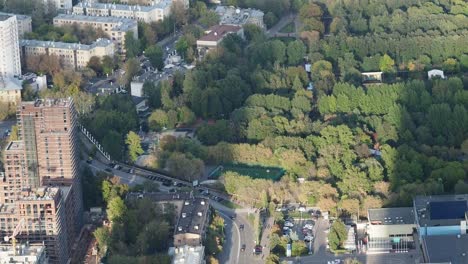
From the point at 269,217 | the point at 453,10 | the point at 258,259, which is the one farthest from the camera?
the point at 453,10

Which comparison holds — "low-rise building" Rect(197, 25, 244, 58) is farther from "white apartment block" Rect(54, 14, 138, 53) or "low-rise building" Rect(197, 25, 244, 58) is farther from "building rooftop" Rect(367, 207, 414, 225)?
"building rooftop" Rect(367, 207, 414, 225)

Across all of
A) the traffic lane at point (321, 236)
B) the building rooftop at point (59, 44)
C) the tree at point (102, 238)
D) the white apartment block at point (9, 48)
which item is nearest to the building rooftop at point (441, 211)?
the traffic lane at point (321, 236)

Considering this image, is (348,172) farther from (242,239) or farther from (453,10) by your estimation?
(453,10)

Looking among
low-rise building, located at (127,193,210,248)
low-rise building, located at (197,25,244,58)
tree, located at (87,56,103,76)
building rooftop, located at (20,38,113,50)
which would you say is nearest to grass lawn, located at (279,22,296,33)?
low-rise building, located at (197,25,244,58)

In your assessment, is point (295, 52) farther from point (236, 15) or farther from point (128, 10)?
point (128, 10)

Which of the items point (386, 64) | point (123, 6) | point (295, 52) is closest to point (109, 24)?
point (123, 6)

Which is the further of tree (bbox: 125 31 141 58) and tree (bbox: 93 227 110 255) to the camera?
tree (bbox: 125 31 141 58)

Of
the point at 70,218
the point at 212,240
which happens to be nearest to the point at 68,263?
the point at 70,218
